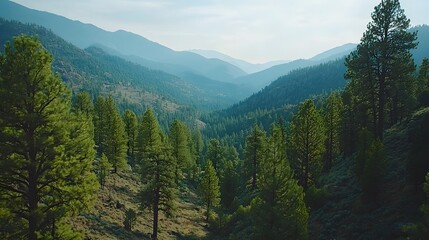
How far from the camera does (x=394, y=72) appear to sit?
33.1m

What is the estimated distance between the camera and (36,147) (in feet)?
44.2

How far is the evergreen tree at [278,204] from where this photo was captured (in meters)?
21.9

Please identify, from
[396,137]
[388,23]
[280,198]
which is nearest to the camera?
[280,198]

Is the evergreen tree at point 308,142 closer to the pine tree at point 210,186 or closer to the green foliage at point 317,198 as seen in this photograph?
the green foliage at point 317,198

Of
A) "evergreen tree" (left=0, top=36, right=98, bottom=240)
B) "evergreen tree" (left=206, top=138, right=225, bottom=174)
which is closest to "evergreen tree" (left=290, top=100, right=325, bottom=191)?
"evergreen tree" (left=0, top=36, right=98, bottom=240)

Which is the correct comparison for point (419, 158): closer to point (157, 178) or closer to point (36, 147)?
point (36, 147)

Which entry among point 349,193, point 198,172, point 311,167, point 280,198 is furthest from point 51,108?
point 198,172

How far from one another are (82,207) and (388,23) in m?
32.2

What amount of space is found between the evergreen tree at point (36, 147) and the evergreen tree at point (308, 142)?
1043 inches

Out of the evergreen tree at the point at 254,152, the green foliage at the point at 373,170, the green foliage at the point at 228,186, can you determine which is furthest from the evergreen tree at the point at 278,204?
the green foliage at the point at 228,186

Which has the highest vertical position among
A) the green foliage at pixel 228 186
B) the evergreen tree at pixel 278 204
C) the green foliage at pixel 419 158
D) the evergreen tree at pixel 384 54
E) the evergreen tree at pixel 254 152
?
the evergreen tree at pixel 384 54

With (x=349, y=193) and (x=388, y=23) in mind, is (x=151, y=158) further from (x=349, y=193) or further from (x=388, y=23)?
(x=388, y=23)

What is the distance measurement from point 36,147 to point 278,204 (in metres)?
15.3

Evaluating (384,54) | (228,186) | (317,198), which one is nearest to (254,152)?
(228,186)
